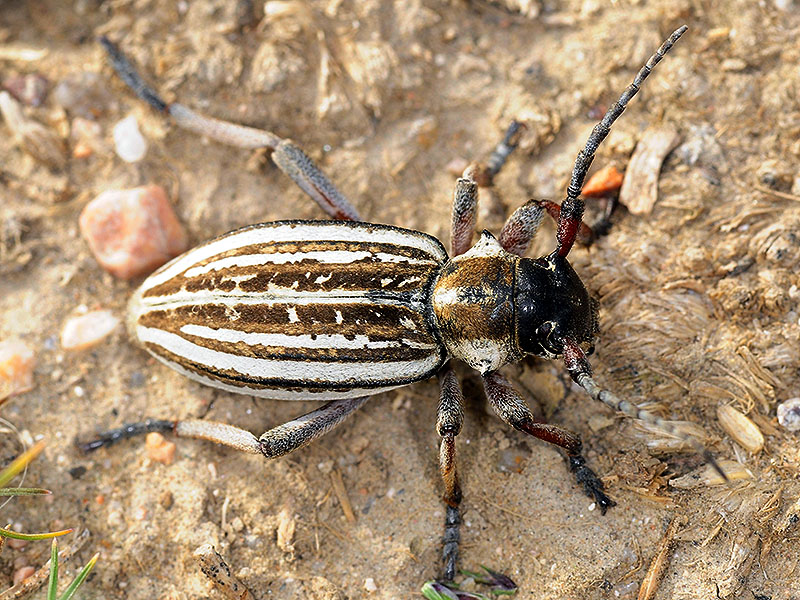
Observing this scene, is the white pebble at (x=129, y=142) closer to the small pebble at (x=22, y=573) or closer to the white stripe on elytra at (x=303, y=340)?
the white stripe on elytra at (x=303, y=340)

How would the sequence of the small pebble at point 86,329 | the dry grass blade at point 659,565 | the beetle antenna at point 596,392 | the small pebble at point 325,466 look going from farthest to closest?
the small pebble at point 86,329 < the small pebble at point 325,466 < the dry grass blade at point 659,565 < the beetle antenna at point 596,392

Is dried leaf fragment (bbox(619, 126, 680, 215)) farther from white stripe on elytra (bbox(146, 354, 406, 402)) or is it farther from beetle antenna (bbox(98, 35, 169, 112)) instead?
beetle antenna (bbox(98, 35, 169, 112))

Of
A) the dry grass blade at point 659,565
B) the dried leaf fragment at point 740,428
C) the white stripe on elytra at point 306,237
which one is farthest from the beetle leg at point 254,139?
the dry grass blade at point 659,565

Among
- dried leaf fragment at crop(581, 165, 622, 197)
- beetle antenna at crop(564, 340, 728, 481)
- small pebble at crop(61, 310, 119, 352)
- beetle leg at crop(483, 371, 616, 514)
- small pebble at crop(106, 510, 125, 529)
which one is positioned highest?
dried leaf fragment at crop(581, 165, 622, 197)

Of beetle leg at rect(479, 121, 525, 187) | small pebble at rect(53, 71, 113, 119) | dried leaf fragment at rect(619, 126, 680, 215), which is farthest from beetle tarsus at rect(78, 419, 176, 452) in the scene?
dried leaf fragment at rect(619, 126, 680, 215)

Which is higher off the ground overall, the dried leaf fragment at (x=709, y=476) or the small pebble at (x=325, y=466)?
the dried leaf fragment at (x=709, y=476)

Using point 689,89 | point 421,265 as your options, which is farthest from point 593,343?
point 689,89
